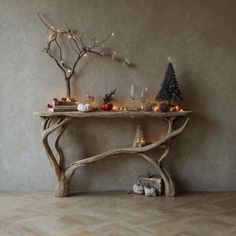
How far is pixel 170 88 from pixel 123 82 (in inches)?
24.1

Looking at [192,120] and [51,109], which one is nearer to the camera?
[51,109]

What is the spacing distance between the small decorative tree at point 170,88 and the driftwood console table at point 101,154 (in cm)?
20

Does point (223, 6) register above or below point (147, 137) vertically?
above

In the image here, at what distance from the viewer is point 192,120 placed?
14.3 ft

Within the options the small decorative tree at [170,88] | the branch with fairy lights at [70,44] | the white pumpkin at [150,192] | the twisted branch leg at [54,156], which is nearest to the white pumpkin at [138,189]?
the white pumpkin at [150,192]

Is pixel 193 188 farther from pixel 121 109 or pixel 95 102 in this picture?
pixel 95 102

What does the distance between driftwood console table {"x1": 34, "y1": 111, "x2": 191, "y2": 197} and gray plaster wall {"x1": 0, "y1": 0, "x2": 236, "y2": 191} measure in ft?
0.77

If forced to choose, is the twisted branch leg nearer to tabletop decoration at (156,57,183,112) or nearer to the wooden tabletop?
the wooden tabletop

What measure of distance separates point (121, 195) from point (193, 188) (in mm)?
921

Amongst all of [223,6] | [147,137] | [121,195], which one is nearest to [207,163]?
[147,137]

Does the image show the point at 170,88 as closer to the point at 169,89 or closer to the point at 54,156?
the point at 169,89

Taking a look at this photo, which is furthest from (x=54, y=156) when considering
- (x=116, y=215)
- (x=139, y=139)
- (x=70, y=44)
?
(x=70, y=44)

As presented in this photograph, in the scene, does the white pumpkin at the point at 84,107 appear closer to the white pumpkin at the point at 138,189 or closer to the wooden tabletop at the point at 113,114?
the wooden tabletop at the point at 113,114

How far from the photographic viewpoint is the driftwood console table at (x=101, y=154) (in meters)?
3.94
